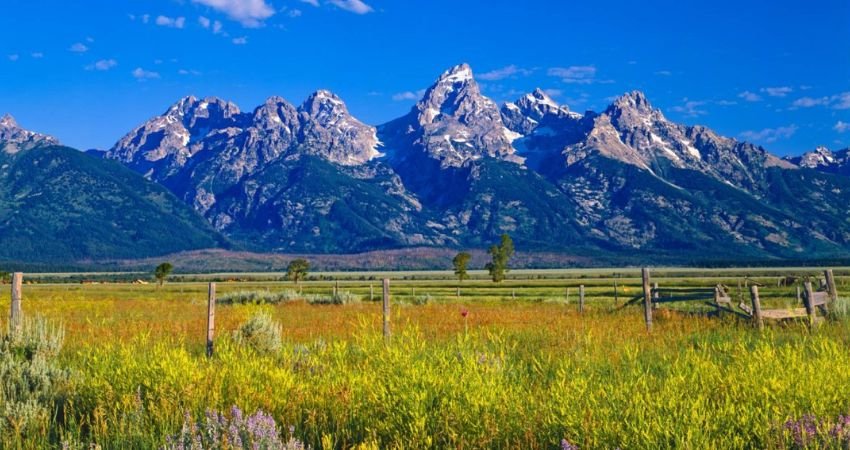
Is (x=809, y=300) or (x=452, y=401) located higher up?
(x=809, y=300)

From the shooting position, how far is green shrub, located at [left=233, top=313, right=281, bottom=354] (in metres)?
15.5

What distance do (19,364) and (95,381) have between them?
1.82 metres

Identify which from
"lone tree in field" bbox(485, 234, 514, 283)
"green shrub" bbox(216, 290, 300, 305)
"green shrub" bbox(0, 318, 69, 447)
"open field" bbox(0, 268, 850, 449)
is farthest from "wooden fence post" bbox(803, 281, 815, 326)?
"lone tree in field" bbox(485, 234, 514, 283)

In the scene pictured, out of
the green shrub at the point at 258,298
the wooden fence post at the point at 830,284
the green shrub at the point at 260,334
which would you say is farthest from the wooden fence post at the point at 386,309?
the green shrub at the point at 258,298

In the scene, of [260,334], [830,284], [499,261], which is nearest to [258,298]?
[260,334]

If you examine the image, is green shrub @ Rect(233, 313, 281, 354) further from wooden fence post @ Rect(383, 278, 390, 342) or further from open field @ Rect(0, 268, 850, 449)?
open field @ Rect(0, 268, 850, 449)

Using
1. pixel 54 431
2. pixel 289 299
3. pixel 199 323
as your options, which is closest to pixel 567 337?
pixel 54 431

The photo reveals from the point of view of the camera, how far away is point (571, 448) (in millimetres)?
6555

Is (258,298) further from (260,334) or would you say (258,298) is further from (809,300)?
(809,300)

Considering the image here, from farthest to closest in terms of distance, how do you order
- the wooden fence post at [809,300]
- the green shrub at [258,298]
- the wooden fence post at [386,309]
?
1. the green shrub at [258,298]
2. the wooden fence post at [809,300]
3. the wooden fence post at [386,309]

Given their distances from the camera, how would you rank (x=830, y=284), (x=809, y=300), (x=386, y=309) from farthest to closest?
(x=830, y=284), (x=809, y=300), (x=386, y=309)

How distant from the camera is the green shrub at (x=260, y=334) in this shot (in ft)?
50.8

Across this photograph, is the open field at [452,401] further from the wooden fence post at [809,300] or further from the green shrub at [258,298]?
the green shrub at [258,298]

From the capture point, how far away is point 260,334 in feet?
53.5
